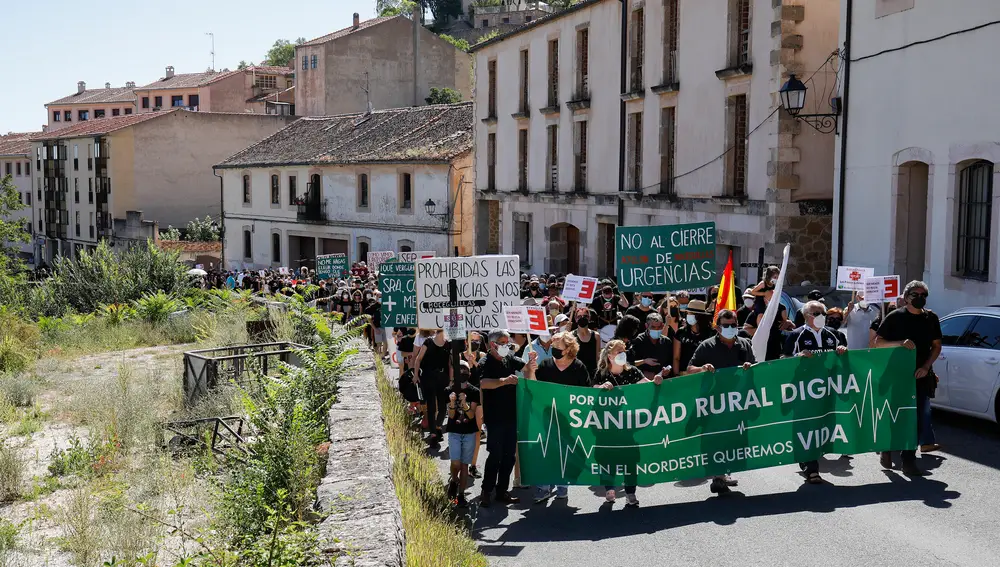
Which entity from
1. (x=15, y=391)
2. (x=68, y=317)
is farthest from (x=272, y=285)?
(x=15, y=391)

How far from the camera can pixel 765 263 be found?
20750 mm

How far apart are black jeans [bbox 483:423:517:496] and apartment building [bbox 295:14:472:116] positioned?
47740 millimetres

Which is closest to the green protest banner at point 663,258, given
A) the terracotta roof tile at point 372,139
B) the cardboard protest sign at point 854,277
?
the cardboard protest sign at point 854,277

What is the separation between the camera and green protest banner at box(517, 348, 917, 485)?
30.0 ft

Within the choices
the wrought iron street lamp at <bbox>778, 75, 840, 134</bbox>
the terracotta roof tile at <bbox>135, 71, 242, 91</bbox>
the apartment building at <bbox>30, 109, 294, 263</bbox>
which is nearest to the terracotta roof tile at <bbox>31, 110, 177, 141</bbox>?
the apartment building at <bbox>30, 109, 294, 263</bbox>

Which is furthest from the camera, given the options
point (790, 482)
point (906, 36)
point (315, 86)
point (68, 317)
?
point (315, 86)

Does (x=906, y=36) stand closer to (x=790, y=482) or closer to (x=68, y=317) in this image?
(x=790, y=482)

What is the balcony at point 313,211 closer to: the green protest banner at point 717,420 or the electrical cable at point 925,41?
the electrical cable at point 925,41

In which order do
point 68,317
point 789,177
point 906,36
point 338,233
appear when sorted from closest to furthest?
point 906,36, point 789,177, point 68,317, point 338,233

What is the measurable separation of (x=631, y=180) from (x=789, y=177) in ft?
22.0

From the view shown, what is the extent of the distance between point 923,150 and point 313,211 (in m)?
32.1

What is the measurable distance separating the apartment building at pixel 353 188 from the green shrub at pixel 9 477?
2656 cm

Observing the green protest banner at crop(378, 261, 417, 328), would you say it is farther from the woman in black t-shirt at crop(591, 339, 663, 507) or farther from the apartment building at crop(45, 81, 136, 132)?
the apartment building at crop(45, 81, 136, 132)

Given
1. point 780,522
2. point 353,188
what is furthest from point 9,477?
point 353,188
